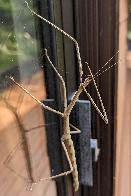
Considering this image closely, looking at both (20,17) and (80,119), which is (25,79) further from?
(80,119)

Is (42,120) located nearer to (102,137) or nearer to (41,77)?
(41,77)

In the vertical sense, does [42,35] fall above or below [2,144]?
above

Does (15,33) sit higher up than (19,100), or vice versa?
(15,33)

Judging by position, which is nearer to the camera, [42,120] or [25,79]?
[25,79]

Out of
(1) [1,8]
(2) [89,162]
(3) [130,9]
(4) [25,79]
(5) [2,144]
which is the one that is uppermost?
(3) [130,9]

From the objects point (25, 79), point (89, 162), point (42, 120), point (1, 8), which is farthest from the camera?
point (89, 162)

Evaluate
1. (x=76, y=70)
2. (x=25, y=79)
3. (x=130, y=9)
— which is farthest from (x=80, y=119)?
(x=130, y=9)

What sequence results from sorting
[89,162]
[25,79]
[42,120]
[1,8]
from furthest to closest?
[89,162] → [42,120] → [25,79] → [1,8]
